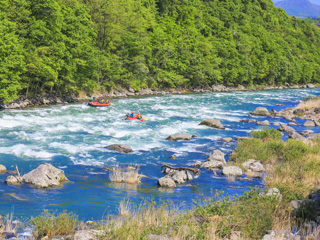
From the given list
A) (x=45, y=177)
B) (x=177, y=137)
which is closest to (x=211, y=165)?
(x=177, y=137)

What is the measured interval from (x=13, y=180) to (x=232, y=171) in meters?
10.0

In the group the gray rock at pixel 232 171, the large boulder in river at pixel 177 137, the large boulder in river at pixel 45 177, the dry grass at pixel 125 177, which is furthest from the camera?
the large boulder in river at pixel 177 137

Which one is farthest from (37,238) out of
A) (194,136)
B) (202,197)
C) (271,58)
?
(271,58)

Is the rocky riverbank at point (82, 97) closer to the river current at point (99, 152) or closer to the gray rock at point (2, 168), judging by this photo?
the river current at point (99, 152)

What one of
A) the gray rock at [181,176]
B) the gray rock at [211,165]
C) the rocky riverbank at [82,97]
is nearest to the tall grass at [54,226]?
the gray rock at [181,176]

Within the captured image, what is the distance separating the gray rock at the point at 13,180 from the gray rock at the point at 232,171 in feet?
30.8

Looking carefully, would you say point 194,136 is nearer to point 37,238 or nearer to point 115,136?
point 115,136

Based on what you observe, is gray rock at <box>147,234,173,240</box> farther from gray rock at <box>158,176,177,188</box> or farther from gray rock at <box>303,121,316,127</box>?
gray rock at <box>303,121,316,127</box>

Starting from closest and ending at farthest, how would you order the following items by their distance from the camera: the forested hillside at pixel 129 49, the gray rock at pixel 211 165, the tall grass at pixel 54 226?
the tall grass at pixel 54 226 → the gray rock at pixel 211 165 → the forested hillside at pixel 129 49

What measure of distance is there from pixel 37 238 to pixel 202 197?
6310 mm

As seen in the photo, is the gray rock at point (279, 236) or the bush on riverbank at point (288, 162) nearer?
the gray rock at point (279, 236)

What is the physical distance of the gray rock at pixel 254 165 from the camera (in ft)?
53.0

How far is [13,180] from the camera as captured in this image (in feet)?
43.7

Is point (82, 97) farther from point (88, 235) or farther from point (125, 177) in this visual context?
point (88, 235)
